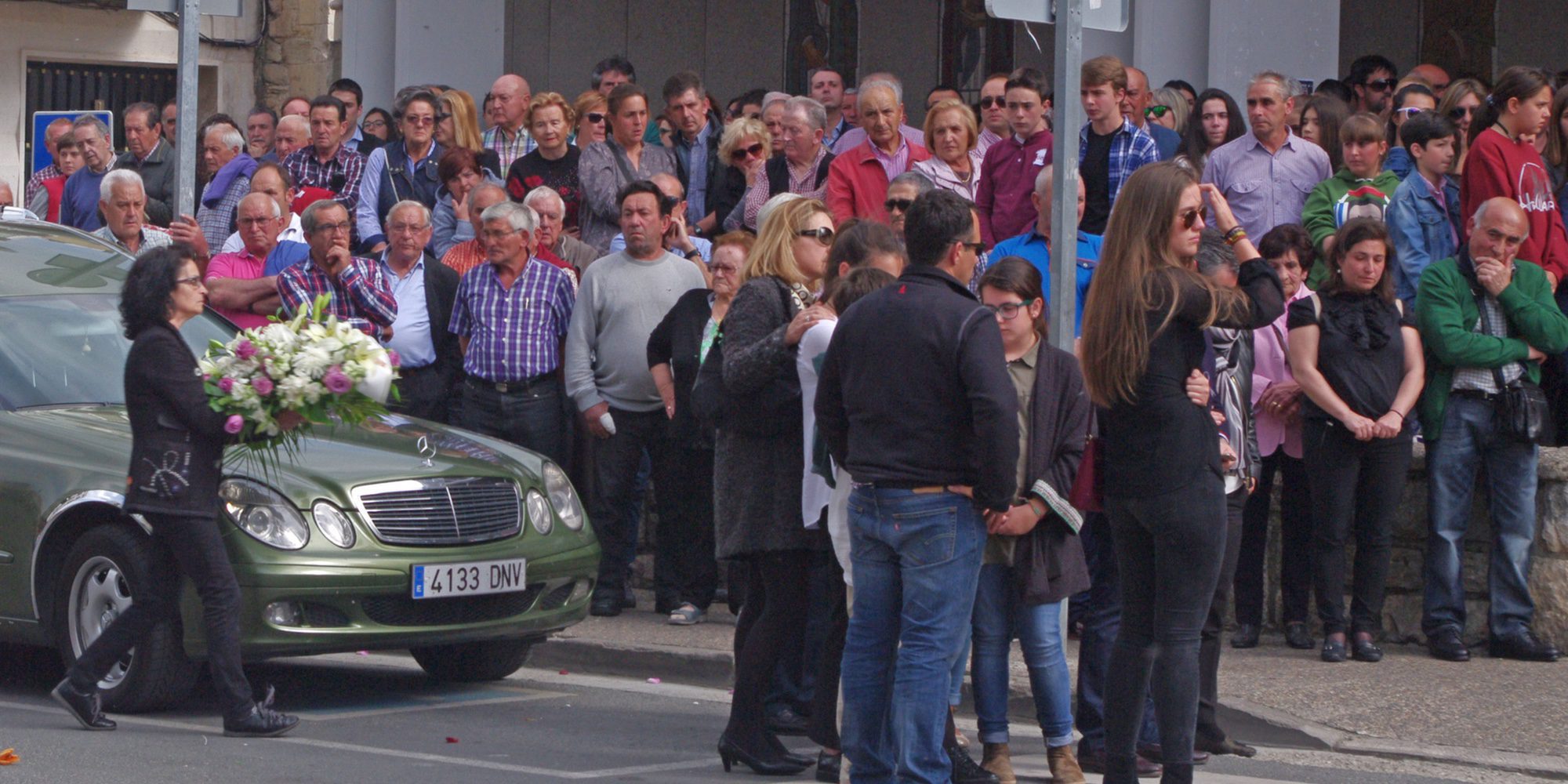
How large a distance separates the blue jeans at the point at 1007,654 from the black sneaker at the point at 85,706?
3105mm

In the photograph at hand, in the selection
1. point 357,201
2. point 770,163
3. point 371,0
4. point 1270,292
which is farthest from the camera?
point 371,0

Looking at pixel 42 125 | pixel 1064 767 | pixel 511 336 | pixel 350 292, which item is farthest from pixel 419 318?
pixel 42 125

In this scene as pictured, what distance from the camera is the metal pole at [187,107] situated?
977cm

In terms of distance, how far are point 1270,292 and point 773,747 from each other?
2.22m

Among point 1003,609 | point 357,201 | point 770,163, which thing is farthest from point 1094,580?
point 357,201

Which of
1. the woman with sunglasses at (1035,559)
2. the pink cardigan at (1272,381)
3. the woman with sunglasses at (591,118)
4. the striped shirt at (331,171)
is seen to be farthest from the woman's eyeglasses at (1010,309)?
the striped shirt at (331,171)

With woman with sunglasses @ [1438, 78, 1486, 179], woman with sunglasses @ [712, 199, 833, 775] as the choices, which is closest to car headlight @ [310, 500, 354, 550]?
woman with sunglasses @ [712, 199, 833, 775]

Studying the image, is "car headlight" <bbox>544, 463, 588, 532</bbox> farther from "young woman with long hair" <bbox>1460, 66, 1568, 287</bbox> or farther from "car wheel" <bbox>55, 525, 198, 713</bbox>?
"young woman with long hair" <bbox>1460, 66, 1568, 287</bbox>

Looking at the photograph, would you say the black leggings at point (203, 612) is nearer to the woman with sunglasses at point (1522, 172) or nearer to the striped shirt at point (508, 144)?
the striped shirt at point (508, 144)

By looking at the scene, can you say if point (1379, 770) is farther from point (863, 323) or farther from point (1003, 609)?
point (863, 323)

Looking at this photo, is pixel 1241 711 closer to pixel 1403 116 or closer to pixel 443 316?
pixel 1403 116

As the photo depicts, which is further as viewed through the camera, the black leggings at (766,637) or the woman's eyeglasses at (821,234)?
the woman's eyeglasses at (821,234)

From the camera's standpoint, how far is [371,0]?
16.9 meters

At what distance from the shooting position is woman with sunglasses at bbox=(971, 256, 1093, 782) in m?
6.64
